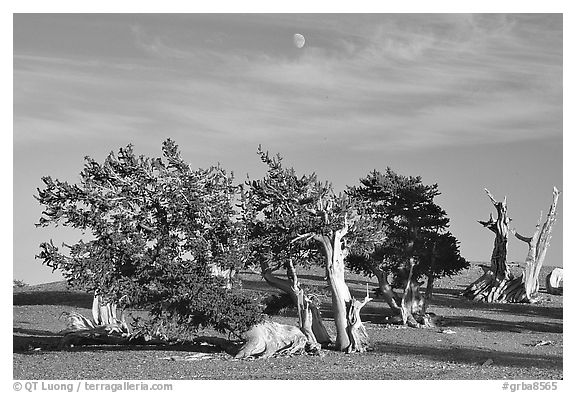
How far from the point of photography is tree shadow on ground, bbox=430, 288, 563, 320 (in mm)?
52281

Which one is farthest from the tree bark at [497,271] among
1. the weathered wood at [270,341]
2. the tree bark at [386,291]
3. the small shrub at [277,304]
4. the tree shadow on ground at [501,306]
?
the weathered wood at [270,341]

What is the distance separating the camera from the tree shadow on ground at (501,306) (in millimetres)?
52281

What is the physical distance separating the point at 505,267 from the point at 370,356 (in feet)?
104

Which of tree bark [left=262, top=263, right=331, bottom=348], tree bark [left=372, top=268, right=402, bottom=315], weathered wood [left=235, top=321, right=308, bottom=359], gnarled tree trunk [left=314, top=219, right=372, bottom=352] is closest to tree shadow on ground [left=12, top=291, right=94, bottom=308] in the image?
tree bark [left=372, top=268, right=402, bottom=315]

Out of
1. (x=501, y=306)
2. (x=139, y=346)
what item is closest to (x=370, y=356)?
(x=139, y=346)

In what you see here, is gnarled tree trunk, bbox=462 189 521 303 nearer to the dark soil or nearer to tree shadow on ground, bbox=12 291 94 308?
the dark soil

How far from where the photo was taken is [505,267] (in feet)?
202

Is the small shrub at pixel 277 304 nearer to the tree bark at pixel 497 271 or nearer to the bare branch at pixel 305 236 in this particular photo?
the bare branch at pixel 305 236

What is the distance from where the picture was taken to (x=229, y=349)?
34031 millimetres

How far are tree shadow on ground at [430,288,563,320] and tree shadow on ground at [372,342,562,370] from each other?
1716 centimetres

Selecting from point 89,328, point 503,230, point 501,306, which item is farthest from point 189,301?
point 503,230
